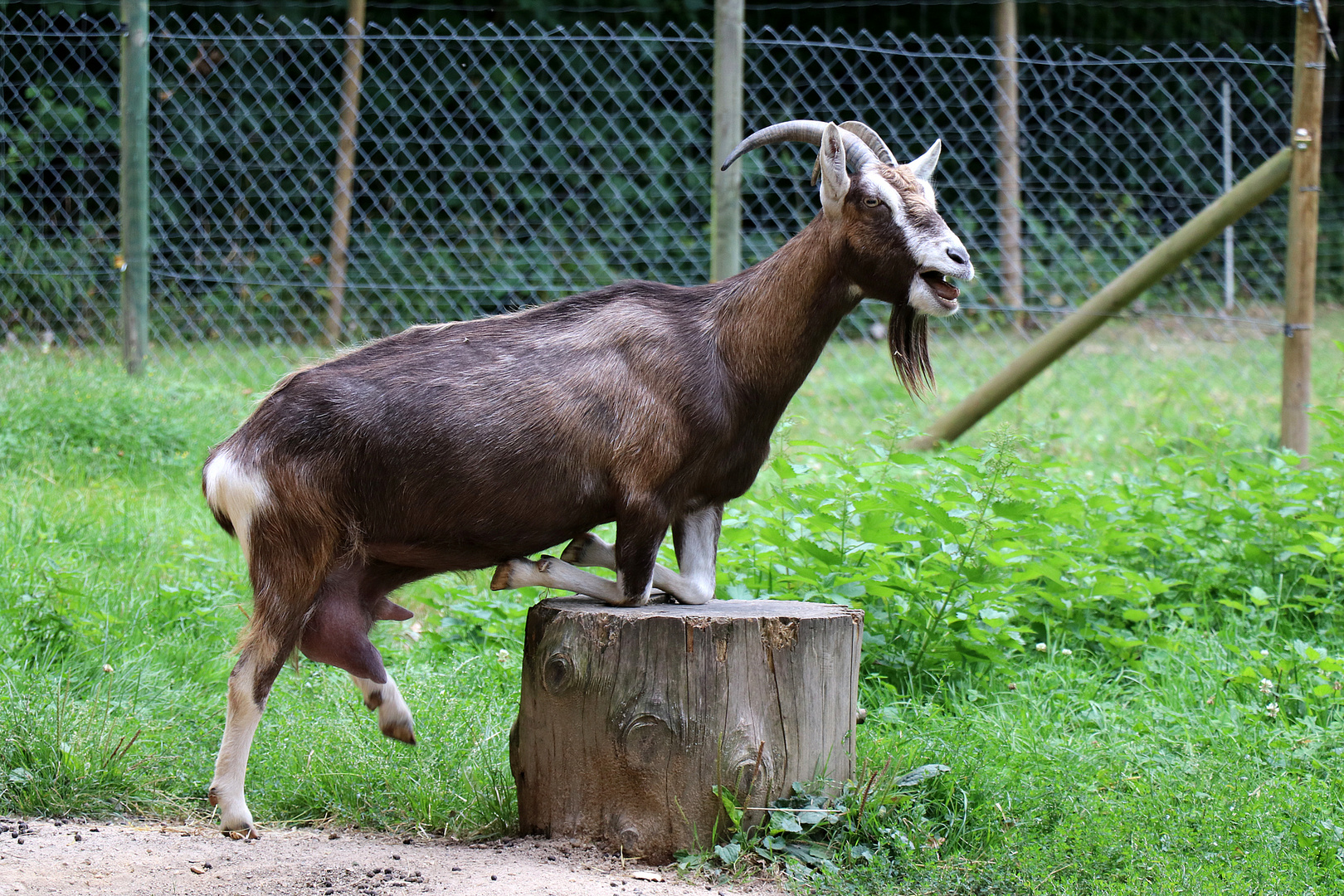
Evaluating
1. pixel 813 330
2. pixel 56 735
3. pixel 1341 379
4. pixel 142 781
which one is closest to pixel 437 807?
pixel 142 781

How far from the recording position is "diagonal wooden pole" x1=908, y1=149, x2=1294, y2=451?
608 cm

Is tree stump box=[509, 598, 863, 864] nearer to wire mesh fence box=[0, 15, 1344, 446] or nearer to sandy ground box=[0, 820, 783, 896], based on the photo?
sandy ground box=[0, 820, 783, 896]

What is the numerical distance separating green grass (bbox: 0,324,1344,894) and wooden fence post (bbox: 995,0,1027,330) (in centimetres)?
300

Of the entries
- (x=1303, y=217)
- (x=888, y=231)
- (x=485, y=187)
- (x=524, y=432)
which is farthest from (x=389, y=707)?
(x=485, y=187)

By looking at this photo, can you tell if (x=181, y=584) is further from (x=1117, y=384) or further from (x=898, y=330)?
(x=1117, y=384)

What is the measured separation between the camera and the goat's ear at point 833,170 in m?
3.20

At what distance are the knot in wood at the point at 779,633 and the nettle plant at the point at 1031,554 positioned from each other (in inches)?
38.2

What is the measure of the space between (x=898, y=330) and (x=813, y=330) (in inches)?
9.2

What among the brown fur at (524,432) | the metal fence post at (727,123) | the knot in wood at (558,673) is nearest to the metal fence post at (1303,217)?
the metal fence post at (727,123)

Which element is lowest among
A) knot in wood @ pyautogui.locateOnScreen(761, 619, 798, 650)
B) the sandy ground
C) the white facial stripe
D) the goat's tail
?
the sandy ground

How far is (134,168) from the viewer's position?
7.53 m

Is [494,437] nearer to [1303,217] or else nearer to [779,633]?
[779,633]

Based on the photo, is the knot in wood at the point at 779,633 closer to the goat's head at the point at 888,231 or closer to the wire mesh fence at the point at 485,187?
the goat's head at the point at 888,231

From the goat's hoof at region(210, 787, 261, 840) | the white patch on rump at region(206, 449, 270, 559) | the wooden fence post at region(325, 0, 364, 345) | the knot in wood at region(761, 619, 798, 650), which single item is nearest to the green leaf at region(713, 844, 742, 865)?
the knot in wood at region(761, 619, 798, 650)
